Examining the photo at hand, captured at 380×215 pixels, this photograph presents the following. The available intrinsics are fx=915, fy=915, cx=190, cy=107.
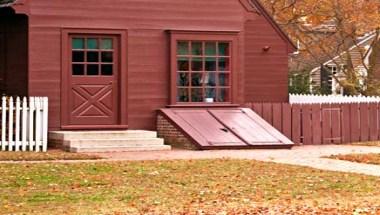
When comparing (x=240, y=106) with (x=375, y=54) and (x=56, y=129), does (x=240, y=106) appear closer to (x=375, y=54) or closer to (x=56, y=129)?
(x=56, y=129)

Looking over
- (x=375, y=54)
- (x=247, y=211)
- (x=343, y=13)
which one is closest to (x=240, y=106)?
(x=247, y=211)

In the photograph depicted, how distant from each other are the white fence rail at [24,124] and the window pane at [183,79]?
13.6ft

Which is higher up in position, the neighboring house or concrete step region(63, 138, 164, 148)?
the neighboring house

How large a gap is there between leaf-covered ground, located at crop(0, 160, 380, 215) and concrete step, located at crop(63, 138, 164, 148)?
13.3 ft

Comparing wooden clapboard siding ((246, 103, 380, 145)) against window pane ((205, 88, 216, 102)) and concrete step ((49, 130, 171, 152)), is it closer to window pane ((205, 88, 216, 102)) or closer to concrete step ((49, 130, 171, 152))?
window pane ((205, 88, 216, 102))

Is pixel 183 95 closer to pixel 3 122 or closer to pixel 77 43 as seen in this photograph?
pixel 77 43

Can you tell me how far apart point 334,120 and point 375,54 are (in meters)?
21.7

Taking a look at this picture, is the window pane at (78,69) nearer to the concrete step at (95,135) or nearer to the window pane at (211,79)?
the concrete step at (95,135)

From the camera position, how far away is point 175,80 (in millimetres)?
25062

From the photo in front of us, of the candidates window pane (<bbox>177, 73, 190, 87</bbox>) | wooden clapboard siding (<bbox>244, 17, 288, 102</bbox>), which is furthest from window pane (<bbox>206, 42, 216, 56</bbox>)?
wooden clapboard siding (<bbox>244, 17, 288, 102</bbox>)

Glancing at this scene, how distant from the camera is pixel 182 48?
2525cm

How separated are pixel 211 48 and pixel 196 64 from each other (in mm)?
642

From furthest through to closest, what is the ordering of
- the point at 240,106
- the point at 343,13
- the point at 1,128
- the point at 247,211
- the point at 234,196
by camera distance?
the point at 343,13
the point at 240,106
the point at 1,128
the point at 234,196
the point at 247,211

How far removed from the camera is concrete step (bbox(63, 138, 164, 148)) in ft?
72.8
